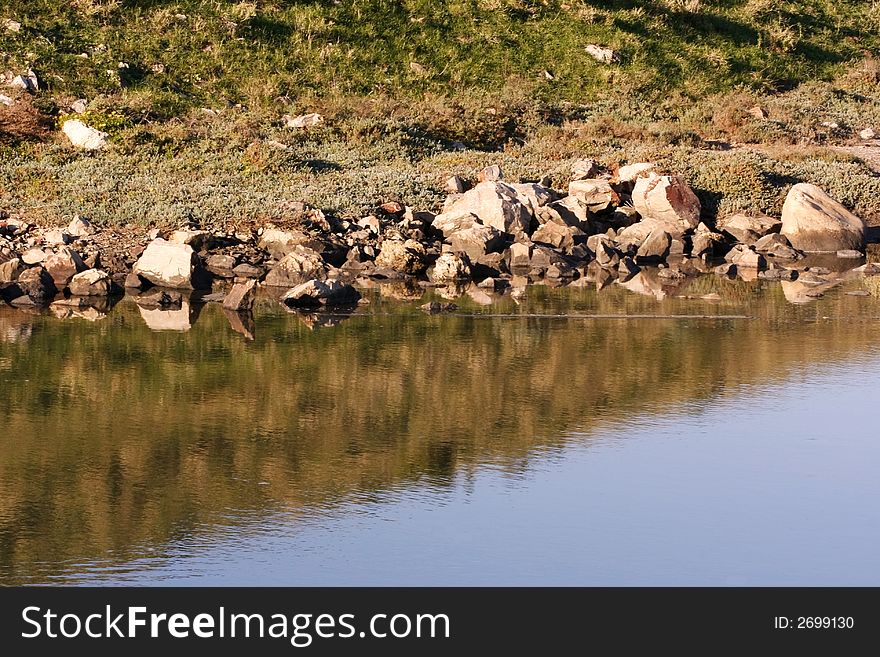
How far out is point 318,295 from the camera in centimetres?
2075

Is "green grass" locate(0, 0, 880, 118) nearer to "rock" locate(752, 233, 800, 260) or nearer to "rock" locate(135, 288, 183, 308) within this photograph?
"rock" locate(135, 288, 183, 308)

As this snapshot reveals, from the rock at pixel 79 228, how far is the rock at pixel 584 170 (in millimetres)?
11204

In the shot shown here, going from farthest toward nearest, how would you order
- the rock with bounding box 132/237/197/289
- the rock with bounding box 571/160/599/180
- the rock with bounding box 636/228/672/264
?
the rock with bounding box 571/160/599/180, the rock with bounding box 636/228/672/264, the rock with bounding box 132/237/197/289

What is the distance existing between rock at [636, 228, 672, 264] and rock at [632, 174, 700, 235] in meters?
1.07

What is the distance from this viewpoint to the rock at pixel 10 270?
22.1 meters

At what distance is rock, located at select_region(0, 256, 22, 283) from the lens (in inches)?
870

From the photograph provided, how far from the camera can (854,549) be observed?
9.22m

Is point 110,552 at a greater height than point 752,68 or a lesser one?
lesser

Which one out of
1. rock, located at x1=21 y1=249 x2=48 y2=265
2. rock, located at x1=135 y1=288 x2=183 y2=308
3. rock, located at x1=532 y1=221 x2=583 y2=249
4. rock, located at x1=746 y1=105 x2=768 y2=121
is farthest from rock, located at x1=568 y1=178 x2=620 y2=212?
rock, located at x1=746 y1=105 x2=768 y2=121

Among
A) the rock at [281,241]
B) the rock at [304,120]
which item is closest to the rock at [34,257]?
the rock at [281,241]

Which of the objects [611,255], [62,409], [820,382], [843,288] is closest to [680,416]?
[820,382]

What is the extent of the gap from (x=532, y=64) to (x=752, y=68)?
8583mm

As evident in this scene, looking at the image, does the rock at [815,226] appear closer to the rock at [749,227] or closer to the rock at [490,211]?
the rock at [749,227]
